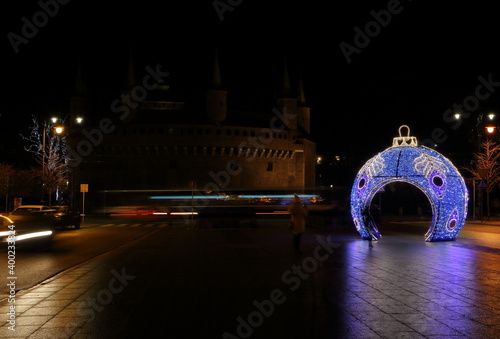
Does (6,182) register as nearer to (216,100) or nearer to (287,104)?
(216,100)

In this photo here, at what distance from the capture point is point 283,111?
76500 millimetres

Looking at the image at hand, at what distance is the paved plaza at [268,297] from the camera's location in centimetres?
663

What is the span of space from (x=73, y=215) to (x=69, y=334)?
77.0ft

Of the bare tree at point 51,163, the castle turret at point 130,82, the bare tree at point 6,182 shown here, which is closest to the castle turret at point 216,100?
the castle turret at point 130,82

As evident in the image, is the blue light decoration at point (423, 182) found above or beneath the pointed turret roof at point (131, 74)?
beneath

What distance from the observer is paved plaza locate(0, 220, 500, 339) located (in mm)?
6633

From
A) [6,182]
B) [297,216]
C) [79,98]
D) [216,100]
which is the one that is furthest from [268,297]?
[79,98]

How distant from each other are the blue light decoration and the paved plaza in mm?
3254

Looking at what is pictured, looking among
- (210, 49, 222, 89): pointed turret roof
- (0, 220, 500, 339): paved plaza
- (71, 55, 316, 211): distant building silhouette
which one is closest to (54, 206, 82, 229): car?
(0, 220, 500, 339): paved plaza

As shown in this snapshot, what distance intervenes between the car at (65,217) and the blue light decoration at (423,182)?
1420 centimetres

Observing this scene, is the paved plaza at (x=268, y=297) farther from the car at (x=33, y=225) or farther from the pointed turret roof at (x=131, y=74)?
the pointed turret roof at (x=131, y=74)

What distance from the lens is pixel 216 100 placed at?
6912 cm

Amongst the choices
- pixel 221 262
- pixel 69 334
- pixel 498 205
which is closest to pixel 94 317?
pixel 69 334

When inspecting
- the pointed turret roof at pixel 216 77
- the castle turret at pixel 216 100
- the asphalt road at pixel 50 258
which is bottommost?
the asphalt road at pixel 50 258
